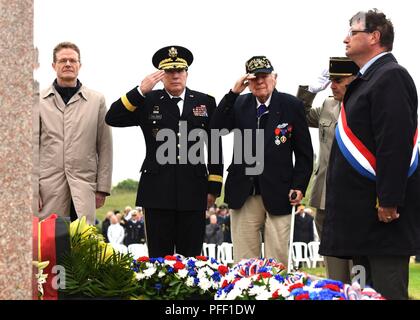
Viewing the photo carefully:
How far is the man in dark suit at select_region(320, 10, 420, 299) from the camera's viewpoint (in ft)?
17.2

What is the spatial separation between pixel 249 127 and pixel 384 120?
2.12 m

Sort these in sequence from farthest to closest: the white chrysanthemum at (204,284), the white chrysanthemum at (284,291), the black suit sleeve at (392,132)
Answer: the white chrysanthemum at (204,284)
the black suit sleeve at (392,132)
the white chrysanthemum at (284,291)

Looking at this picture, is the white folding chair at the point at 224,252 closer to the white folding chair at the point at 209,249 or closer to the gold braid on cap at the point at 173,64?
the white folding chair at the point at 209,249

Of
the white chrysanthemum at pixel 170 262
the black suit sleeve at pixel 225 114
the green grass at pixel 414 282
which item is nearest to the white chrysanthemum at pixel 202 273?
the white chrysanthemum at pixel 170 262

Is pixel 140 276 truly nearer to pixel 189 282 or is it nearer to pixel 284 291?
pixel 189 282

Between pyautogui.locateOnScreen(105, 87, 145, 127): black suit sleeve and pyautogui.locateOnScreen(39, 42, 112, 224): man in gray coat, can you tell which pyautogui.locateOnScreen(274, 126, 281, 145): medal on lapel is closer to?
pyautogui.locateOnScreen(105, 87, 145, 127): black suit sleeve

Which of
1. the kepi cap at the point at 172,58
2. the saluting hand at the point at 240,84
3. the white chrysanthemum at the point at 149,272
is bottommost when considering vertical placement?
the white chrysanthemum at the point at 149,272

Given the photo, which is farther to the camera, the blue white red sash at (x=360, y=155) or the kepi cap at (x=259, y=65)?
the kepi cap at (x=259, y=65)

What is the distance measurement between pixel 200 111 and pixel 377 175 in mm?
2490

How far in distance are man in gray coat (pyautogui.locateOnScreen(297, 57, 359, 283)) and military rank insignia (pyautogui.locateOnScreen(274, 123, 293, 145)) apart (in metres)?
0.35

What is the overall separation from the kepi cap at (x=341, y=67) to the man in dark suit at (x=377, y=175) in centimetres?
157

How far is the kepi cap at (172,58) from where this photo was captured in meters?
7.48

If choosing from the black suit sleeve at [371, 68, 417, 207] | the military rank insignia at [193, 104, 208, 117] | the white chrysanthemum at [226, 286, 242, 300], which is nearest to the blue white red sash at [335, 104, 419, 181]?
the black suit sleeve at [371, 68, 417, 207]

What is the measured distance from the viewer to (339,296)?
15.1ft
